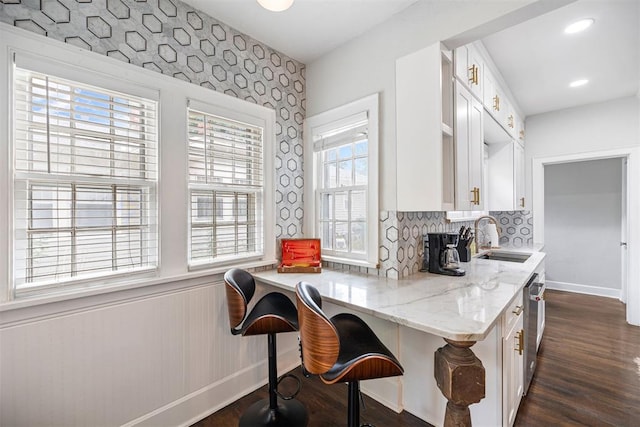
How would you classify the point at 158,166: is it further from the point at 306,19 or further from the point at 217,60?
Answer: the point at 306,19

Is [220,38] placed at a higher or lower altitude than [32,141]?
higher

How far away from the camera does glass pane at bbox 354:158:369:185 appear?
7.27 feet

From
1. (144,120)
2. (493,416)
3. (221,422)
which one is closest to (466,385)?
(493,416)

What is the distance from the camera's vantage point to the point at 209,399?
192 cm

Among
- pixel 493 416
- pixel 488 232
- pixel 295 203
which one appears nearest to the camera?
pixel 493 416

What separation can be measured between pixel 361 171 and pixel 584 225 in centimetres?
492

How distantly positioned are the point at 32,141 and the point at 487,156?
4383 millimetres

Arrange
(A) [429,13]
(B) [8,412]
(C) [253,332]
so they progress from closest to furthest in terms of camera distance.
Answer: (B) [8,412] < (C) [253,332] < (A) [429,13]

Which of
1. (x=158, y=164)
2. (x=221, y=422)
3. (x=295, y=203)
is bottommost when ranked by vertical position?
(x=221, y=422)

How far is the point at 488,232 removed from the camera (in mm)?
3586

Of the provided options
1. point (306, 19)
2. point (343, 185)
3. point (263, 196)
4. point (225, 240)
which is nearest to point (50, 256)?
point (225, 240)

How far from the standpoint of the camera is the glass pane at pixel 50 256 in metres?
1.35

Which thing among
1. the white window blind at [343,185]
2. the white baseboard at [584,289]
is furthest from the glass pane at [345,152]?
the white baseboard at [584,289]

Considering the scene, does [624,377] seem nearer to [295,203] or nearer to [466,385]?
[466,385]
